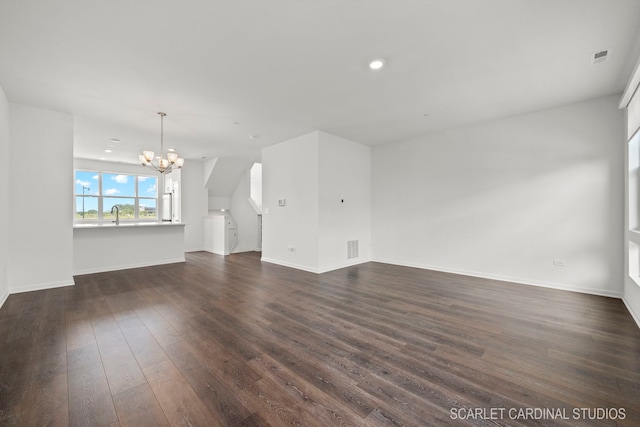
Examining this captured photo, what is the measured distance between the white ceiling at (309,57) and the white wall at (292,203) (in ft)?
3.73

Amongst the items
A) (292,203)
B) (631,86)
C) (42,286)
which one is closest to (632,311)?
(631,86)

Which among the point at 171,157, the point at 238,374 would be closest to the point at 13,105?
the point at 171,157

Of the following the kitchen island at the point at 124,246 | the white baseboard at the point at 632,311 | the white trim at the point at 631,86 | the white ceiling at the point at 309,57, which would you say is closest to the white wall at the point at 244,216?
the kitchen island at the point at 124,246

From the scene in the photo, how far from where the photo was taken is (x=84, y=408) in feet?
5.16

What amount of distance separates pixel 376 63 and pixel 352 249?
156 inches

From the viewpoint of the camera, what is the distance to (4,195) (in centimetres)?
350

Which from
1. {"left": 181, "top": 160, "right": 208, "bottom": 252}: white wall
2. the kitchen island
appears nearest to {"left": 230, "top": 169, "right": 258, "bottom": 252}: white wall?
{"left": 181, "top": 160, "right": 208, "bottom": 252}: white wall

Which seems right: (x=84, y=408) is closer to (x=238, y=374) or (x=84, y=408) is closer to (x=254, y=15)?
(x=238, y=374)

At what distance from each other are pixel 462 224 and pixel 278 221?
3811 mm

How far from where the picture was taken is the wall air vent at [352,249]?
5785mm

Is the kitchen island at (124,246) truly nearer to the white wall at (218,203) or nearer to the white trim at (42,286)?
the white trim at (42,286)

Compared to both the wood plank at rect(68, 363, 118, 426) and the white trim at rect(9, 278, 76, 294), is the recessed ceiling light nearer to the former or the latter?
the wood plank at rect(68, 363, 118, 426)

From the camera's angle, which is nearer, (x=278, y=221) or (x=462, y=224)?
(x=462, y=224)

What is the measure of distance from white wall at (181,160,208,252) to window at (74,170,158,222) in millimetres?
1834
